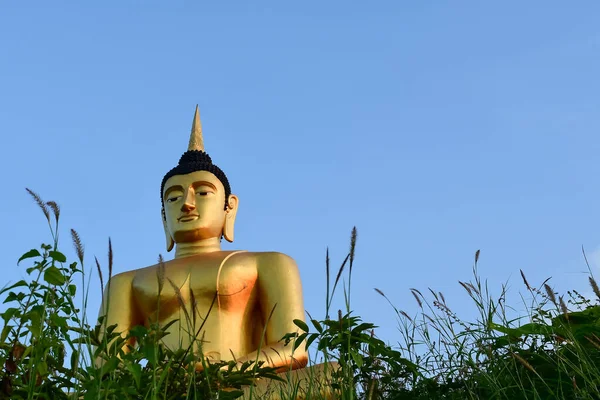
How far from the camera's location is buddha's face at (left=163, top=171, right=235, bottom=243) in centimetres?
636

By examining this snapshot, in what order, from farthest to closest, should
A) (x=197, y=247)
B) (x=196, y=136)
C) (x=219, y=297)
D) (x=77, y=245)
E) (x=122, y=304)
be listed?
(x=196, y=136) → (x=197, y=247) → (x=122, y=304) → (x=219, y=297) → (x=77, y=245)

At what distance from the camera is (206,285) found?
587 cm

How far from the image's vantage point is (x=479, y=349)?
8.41 ft

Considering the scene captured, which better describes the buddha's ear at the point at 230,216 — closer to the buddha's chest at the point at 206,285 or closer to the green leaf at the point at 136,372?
the buddha's chest at the point at 206,285

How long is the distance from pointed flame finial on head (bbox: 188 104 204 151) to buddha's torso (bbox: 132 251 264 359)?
129cm

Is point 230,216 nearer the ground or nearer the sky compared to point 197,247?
nearer the sky

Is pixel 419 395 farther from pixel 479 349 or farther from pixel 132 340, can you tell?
pixel 132 340

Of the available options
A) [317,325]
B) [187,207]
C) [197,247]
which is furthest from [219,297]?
[317,325]

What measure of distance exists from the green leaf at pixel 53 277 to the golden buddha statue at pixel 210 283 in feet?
10.6

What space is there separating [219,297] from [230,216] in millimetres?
1088

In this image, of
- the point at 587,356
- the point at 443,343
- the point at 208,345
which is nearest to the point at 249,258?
the point at 208,345

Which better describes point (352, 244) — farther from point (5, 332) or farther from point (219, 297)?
point (219, 297)

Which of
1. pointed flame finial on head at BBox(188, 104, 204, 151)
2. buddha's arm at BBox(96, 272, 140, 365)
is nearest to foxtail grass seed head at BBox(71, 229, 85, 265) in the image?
buddha's arm at BBox(96, 272, 140, 365)

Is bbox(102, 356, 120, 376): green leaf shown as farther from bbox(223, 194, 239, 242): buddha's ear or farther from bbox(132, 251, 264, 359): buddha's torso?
bbox(223, 194, 239, 242): buddha's ear
